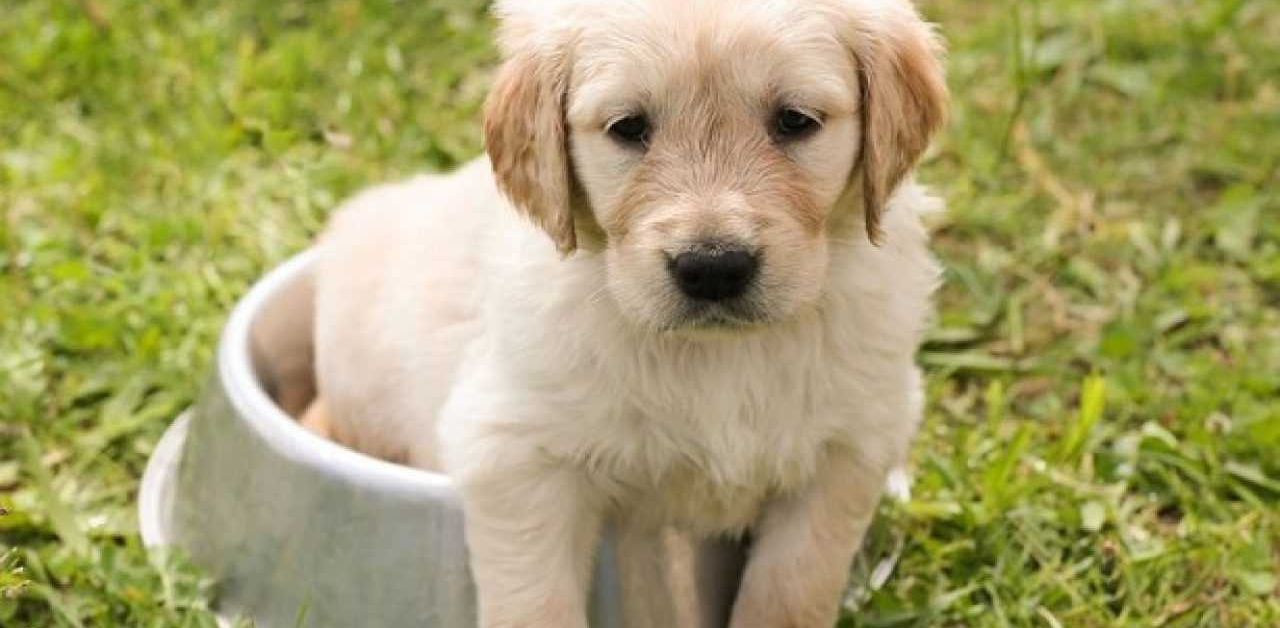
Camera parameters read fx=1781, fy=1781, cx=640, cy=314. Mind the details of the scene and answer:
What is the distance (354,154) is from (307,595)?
6.30 ft

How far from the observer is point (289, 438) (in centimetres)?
322

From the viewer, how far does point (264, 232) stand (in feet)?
14.8

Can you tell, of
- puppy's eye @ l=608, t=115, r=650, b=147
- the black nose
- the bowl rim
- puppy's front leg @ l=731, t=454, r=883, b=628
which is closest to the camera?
the black nose

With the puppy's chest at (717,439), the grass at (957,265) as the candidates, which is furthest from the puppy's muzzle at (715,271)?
the grass at (957,265)

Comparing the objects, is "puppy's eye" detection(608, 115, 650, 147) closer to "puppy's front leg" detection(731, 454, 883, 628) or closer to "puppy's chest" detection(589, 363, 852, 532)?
"puppy's chest" detection(589, 363, 852, 532)

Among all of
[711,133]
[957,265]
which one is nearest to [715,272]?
[711,133]

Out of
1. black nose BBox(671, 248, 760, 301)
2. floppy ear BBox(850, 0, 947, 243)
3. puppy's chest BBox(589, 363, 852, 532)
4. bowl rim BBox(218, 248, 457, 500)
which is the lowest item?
bowl rim BBox(218, 248, 457, 500)

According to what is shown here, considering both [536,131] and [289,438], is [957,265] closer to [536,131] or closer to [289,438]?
[289,438]

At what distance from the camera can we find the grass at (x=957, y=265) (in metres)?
3.43

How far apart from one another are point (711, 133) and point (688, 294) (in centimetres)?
23

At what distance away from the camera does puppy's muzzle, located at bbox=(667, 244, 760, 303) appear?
8.09 ft

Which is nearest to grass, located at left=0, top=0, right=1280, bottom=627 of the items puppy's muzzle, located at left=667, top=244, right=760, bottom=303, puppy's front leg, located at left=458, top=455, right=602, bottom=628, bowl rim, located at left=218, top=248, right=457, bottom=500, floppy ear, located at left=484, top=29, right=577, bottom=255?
bowl rim, located at left=218, top=248, right=457, bottom=500

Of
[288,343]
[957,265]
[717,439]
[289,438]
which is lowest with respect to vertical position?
[957,265]

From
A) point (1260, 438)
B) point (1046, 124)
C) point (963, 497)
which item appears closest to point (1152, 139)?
point (1046, 124)
